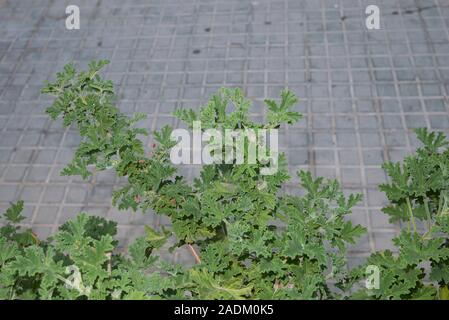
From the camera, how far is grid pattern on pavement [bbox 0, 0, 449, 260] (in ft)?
14.5

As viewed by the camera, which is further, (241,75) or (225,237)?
(241,75)

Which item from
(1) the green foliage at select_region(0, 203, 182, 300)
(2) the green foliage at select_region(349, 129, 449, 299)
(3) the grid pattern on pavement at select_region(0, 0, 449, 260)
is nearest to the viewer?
(1) the green foliage at select_region(0, 203, 182, 300)

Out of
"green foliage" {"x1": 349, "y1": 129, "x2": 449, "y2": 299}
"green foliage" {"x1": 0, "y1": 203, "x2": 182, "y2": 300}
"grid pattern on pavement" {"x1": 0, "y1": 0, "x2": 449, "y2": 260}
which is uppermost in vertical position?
"grid pattern on pavement" {"x1": 0, "y1": 0, "x2": 449, "y2": 260}

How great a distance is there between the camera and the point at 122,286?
1.89 metres

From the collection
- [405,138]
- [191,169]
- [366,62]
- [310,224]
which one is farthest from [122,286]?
[366,62]

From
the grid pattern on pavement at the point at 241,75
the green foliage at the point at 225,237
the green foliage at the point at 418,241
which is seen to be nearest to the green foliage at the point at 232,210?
the green foliage at the point at 225,237

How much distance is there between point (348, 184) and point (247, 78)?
1573 millimetres

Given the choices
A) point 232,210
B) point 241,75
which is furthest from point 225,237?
point 241,75

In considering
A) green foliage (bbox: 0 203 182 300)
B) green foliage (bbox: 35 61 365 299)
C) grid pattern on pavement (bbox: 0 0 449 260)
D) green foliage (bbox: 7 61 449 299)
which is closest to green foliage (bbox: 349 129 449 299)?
green foliage (bbox: 7 61 449 299)

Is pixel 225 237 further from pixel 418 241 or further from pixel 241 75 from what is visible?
pixel 241 75

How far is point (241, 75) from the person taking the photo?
5.27 meters

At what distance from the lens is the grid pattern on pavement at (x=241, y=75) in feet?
14.5

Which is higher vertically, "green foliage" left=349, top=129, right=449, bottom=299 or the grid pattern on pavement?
the grid pattern on pavement

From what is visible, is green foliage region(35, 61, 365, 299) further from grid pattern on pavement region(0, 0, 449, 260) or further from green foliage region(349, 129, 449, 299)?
grid pattern on pavement region(0, 0, 449, 260)
